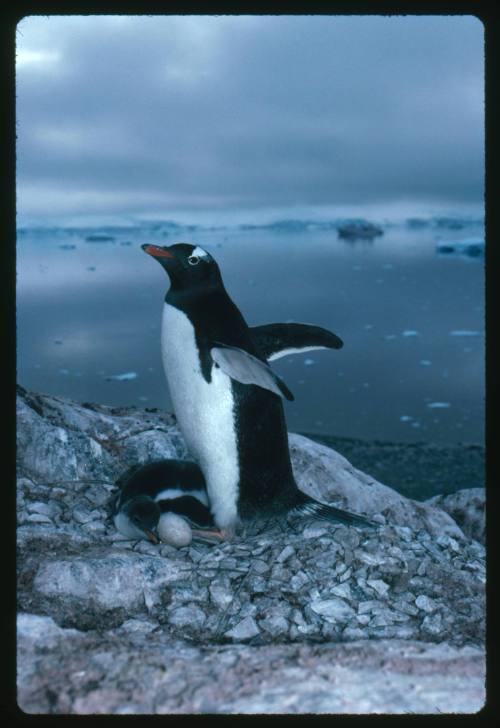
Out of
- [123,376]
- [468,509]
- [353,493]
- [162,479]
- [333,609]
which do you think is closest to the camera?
[333,609]

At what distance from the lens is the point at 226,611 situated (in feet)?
6.33

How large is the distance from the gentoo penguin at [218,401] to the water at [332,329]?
53 cm

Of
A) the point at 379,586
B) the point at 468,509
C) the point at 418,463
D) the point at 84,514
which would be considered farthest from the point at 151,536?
the point at 418,463

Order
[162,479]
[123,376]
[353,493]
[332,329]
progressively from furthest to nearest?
[332,329] → [123,376] → [353,493] → [162,479]

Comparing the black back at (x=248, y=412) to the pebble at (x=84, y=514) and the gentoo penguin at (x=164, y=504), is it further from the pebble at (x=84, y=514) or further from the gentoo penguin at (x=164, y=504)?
the pebble at (x=84, y=514)

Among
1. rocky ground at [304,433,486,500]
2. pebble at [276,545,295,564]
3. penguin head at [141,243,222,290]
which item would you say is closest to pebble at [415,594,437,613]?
pebble at [276,545,295,564]

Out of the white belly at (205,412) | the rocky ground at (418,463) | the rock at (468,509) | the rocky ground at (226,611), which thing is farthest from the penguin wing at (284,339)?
the rocky ground at (418,463)

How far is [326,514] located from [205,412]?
1.82 ft

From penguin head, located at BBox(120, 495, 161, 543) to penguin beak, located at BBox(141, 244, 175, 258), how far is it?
2.57ft

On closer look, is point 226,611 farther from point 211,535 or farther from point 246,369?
point 246,369

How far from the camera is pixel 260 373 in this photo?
86.8 inches

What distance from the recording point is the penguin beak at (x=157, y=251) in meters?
2.26

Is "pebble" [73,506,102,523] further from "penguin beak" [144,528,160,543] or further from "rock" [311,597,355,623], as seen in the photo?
"rock" [311,597,355,623]

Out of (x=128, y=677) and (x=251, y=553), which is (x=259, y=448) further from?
(x=128, y=677)
